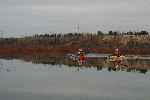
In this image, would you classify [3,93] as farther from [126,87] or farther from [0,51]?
[0,51]

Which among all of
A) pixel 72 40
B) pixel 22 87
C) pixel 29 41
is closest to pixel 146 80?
pixel 22 87

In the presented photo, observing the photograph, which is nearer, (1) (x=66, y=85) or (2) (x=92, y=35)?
(1) (x=66, y=85)

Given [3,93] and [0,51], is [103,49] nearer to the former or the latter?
[0,51]

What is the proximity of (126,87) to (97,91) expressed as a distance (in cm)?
251

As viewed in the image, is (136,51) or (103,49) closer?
(136,51)

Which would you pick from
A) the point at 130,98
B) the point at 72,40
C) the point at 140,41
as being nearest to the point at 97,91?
the point at 130,98

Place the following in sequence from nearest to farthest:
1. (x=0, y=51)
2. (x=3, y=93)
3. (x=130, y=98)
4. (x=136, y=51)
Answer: (x=130, y=98) → (x=3, y=93) → (x=0, y=51) → (x=136, y=51)

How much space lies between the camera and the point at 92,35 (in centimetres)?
9919

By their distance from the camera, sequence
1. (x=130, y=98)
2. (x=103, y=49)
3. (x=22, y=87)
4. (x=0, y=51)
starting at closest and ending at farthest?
(x=130, y=98) → (x=22, y=87) → (x=0, y=51) → (x=103, y=49)

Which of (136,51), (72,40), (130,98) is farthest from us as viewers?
(72,40)

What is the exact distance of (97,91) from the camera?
15992 millimetres

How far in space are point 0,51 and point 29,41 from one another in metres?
43.4

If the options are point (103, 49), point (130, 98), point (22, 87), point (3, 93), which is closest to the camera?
point (130, 98)

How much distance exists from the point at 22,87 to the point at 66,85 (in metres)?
3.07
